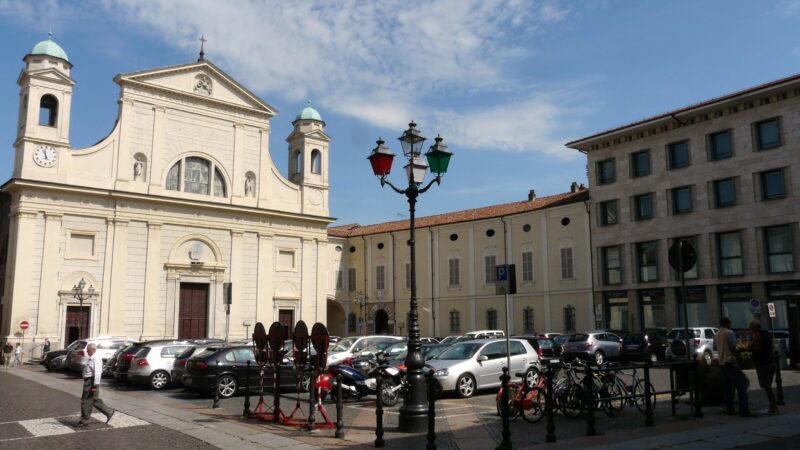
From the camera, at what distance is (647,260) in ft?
120

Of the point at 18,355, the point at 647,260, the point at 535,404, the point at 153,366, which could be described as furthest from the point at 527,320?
the point at 535,404

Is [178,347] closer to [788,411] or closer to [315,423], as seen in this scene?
[315,423]

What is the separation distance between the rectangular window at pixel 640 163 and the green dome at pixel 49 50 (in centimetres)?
3279

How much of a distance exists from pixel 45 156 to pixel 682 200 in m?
34.6

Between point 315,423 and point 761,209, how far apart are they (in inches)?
1118

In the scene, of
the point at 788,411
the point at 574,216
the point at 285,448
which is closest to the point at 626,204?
the point at 574,216

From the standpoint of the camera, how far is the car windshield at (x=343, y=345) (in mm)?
21648

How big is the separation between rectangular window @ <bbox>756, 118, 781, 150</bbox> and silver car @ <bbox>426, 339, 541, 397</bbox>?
71.8 feet

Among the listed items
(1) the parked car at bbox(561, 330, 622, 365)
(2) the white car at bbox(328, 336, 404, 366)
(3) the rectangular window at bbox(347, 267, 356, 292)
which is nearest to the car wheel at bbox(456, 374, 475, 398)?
(2) the white car at bbox(328, 336, 404, 366)

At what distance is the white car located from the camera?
20.7m

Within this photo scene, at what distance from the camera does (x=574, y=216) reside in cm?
4062

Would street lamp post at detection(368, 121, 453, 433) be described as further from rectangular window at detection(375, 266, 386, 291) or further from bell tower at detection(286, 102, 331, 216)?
rectangular window at detection(375, 266, 386, 291)

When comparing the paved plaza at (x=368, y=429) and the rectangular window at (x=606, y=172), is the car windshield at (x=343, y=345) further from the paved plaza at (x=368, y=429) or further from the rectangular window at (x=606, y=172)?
the rectangular window at (x=606, y=172)

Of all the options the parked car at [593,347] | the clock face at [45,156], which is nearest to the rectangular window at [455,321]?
the parked car at [593,347]
